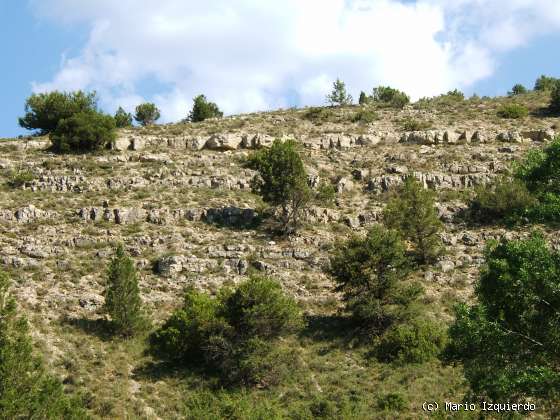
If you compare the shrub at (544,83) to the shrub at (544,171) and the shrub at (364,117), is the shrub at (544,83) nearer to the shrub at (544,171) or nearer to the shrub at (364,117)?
the shrub at (364,117)

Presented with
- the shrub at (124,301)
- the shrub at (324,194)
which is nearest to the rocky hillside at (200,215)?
the shrub at (324,194)

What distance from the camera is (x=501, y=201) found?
1837 inches

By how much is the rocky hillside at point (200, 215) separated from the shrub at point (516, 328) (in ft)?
39.1

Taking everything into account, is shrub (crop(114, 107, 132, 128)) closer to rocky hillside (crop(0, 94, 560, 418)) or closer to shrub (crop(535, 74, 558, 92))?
rocky hillside (crop(0, 94, 560, 418))

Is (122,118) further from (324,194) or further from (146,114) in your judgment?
(324,194)

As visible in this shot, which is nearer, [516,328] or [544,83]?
[516,328]

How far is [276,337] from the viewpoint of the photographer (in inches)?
1298

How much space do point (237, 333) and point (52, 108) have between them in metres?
41.8

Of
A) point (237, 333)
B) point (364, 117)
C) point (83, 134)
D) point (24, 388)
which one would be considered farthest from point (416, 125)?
point (24, 388)

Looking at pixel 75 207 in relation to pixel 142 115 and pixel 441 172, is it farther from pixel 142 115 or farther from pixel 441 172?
pixel 142 115

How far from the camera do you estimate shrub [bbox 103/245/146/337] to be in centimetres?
3278

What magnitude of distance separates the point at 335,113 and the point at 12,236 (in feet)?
133

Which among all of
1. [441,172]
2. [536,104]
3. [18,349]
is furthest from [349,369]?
[536,104]

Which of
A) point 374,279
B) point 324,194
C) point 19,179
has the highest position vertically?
point 19,179
